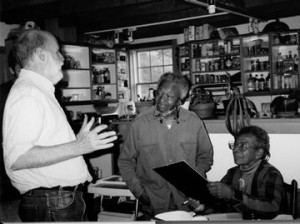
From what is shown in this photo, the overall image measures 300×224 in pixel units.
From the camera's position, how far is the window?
910cm

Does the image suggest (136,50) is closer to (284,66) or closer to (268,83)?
(268,83)

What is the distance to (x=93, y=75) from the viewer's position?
808 cm

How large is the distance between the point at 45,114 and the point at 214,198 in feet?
3.83

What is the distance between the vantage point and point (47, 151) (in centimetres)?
144

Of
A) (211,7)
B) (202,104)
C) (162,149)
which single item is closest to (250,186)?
(162,149)

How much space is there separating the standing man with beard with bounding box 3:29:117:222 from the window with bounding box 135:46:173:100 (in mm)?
7354

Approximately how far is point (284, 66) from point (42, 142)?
254 inches

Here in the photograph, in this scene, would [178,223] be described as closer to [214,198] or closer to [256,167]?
[214,198]

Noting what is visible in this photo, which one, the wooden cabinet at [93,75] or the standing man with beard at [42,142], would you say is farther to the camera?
the wooden cabinet at [93,75]

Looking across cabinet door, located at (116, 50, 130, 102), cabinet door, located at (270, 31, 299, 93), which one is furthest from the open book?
cabinet door, located at (116, 50, 130, 102)

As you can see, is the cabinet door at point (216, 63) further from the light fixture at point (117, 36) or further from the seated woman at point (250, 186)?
the seated woman at point (250, 186)

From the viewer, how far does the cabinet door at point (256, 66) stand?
23.7 feet

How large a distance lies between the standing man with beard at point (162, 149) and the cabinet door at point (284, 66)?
16.4ft

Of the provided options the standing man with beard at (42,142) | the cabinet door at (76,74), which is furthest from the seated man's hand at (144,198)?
the cabinet door at (76,74)
